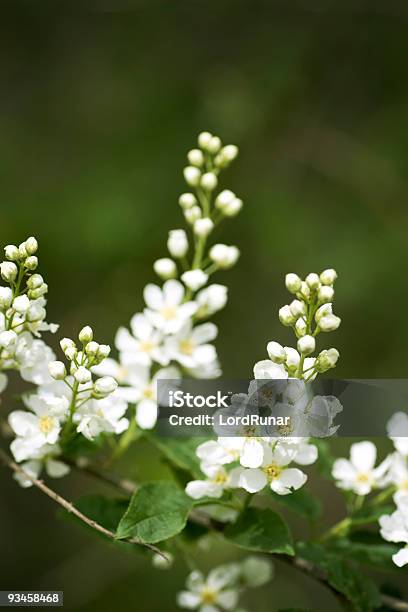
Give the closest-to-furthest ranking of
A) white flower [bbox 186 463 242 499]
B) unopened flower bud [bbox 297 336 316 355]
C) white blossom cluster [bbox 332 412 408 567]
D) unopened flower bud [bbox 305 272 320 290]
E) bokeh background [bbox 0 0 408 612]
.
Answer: unopened flower bud [bbox 297 336 316 355], unopened flower bud [bbox 305 272 320 290], white flower [bbox 186 463 242 499], white blossom cluster [bbox 332 412 408 567], bokeh background [bbox 0 0 408 612]

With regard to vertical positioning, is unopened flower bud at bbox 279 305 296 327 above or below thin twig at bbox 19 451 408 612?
above

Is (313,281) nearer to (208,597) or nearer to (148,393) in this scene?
(148,393)

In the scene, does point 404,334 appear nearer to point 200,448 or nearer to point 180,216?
point 180,216

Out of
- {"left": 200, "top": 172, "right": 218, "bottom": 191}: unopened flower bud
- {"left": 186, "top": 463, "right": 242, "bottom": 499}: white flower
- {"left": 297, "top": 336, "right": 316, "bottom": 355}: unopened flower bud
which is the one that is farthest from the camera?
{"left": 200, "top": 172, "right": 218, "bottom": 191}: unopened flower bud

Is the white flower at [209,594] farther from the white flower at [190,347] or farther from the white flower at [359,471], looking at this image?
the white flower at [190,347]

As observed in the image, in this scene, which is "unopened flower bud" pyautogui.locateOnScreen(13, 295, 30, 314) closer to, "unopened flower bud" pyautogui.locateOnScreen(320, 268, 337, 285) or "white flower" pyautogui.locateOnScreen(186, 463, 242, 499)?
"white flower" pyautogui.locateOnScreen(186, 463, 242, 499)

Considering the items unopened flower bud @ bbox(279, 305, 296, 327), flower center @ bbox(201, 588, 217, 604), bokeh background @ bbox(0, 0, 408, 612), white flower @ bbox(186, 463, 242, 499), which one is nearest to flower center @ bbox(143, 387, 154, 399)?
white flower @ bbox(186, 463, 242, 499)
